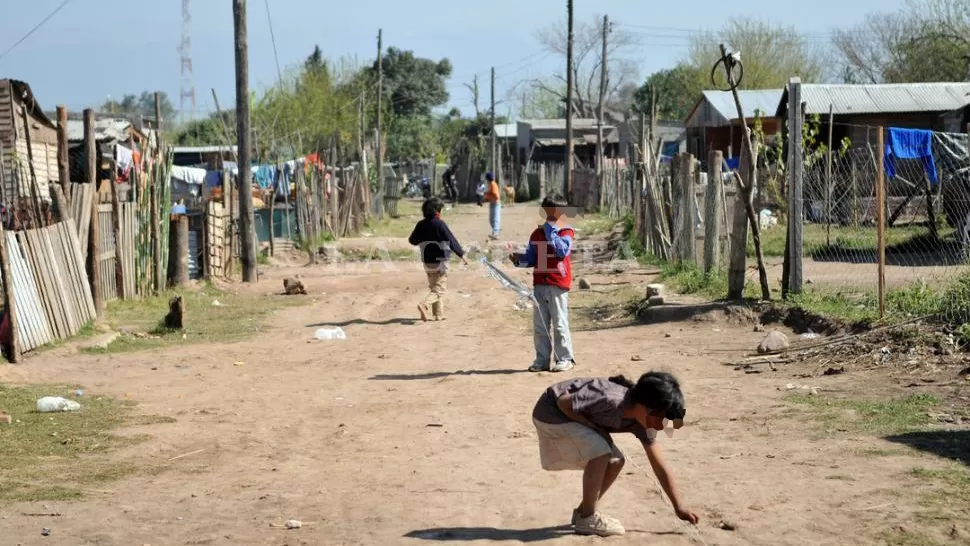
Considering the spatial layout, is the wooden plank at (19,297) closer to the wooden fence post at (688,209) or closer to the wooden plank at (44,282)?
the wooden plank at (44,282)

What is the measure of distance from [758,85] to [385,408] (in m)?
49.0

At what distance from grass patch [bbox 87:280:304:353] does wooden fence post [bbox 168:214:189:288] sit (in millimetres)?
436

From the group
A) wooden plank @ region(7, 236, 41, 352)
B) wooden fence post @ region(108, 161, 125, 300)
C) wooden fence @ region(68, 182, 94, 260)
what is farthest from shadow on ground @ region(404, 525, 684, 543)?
wooden fence post @ region(108, 161, 125, 300)

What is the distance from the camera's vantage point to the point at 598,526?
5.78m

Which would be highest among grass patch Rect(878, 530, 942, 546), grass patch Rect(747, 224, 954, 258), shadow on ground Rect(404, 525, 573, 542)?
grass patch Rect(747, 224, 954, 258)

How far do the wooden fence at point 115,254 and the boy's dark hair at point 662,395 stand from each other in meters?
11.5

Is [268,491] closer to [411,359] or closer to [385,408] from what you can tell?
[385,408]

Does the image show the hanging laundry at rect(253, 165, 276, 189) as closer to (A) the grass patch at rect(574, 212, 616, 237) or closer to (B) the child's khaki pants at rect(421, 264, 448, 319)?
(A) the grass patch at rect(574, 212, 616, 237)

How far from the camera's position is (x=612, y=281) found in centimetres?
1972

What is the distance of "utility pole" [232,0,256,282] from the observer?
20.6m

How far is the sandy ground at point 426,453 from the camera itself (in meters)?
6.09

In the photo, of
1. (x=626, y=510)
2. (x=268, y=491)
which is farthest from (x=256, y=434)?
(x=626, y=510)

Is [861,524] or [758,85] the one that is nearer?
[861,524]

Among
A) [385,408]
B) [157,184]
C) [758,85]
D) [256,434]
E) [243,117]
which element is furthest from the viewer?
[758,85]
